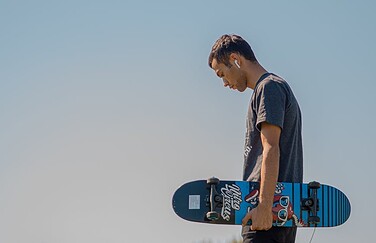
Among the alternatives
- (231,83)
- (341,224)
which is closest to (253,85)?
(231,83)

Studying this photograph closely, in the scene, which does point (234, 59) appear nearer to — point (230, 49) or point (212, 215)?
point (230, 49)

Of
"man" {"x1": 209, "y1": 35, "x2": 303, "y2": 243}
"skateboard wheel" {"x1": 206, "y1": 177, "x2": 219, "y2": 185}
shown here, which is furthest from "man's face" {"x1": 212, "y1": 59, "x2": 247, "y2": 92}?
"skateboard wheel" {"x1": 206, "y1": 177, "x2": 219, "y2": 185}

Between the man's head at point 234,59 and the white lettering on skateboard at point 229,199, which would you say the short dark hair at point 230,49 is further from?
the white lettering on skateboard at point 229,199

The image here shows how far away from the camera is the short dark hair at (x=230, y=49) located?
4504mm

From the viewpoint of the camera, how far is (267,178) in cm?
412

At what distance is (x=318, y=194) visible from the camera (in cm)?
468

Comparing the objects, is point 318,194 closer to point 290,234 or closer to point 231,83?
point 290,234

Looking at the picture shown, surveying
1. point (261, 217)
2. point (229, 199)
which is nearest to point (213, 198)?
point (229, 199)

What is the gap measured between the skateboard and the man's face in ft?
1.84

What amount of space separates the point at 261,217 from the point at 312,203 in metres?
0.58

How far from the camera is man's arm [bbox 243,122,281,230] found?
4121mm

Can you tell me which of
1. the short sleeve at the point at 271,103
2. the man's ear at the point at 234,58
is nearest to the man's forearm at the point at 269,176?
the short sleeve at the point at 271,103

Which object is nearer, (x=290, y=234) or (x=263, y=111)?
(x=263, y=111)

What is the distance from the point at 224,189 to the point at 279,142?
1.50 feet
